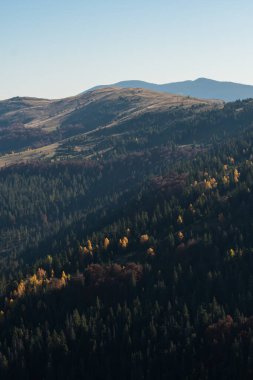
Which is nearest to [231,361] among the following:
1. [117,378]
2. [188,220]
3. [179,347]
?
[179,347]

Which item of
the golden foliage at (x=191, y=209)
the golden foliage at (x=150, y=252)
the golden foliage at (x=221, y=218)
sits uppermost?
the golden foliage at (x=191, y=209)

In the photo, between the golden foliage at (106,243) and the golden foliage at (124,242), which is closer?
the golden foliage at (124,242)

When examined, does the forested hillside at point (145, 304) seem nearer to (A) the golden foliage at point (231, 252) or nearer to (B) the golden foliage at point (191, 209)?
(A) the golden foliage at point (231, 252)

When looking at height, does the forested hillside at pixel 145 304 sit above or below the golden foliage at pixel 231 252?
below

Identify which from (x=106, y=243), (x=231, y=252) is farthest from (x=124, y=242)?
(x=231, y=252)

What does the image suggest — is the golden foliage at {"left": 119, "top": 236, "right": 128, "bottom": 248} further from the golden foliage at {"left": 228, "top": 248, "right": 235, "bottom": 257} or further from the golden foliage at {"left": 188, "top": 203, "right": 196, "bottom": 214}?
the golden foliage at {"left": 228, "top": 248, "right": 235, "bottom": 257}

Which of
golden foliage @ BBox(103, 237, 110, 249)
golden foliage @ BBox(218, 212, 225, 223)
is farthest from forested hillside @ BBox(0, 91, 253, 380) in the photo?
golden foliage @ BBox(218, 212, 225, 223)

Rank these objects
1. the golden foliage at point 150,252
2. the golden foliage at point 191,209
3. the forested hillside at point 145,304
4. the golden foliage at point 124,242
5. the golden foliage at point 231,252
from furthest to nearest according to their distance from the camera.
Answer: the golden foliage at point 191,209 < the golden foliage at point 124,242 < the golden foliage at point 150,252 < the golden foliage at point 231,252 < the forested hillside at point 145,304

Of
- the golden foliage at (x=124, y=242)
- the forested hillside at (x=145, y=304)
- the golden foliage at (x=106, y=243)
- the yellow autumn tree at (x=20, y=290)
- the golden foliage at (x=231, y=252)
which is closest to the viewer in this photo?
the forested hillside at (x=145, y=304)

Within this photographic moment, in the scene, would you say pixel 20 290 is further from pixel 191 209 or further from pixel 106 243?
pixel 191 209

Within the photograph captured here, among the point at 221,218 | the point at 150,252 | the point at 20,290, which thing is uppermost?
the point at 221,218

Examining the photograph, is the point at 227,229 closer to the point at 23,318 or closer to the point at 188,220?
the point at 188,220

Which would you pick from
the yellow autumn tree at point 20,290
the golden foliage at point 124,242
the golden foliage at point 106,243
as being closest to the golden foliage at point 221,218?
the golden foliage at point 124,242
